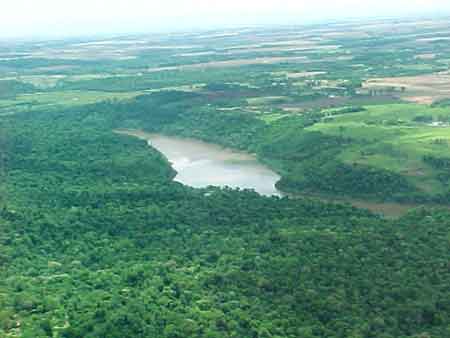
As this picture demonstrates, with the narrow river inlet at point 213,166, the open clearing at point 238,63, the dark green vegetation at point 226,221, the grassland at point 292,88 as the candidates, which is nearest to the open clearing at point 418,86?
the grassland at point 292,88

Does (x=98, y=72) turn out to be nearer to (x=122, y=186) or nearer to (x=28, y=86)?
(x=28, y=86)

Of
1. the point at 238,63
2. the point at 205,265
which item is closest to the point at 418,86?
the point at 238,63

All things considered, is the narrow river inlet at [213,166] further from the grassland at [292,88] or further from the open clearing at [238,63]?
the open clearing at [238,63]

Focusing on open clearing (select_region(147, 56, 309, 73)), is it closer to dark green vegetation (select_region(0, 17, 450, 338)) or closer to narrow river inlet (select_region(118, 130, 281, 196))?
dark green vegetation (select_region(0, 17, 450, 338))

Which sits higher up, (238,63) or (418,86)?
(418,86)

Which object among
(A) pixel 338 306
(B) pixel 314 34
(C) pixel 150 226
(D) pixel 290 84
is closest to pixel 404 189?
(C) pixel 150 226

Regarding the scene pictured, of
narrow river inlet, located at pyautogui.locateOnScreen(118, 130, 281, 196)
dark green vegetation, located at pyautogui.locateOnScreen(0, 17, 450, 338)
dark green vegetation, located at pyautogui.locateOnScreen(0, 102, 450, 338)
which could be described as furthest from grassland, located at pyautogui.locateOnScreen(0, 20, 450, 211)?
dark green vegetation, located at pyautogui.locateOnScreen(0, 102, 450, 338)

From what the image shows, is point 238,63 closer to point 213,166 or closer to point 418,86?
point 418,86
